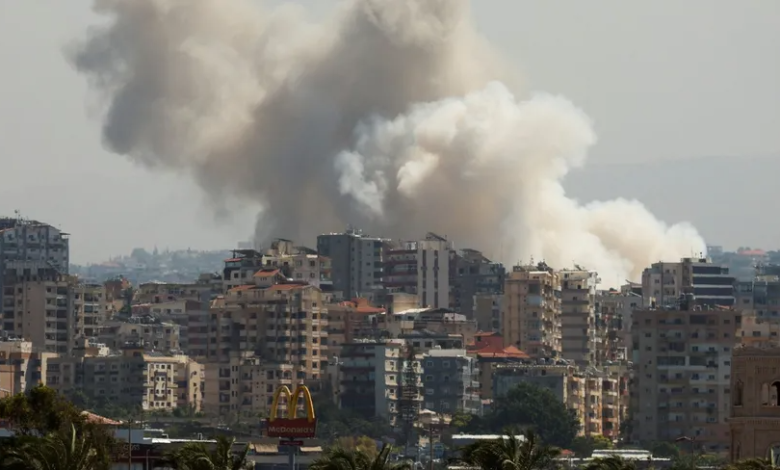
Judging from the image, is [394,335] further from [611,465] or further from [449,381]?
[611,465]

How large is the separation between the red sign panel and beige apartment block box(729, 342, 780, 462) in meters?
17.4

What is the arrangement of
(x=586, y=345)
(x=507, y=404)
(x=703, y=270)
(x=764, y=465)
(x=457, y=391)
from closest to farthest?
(x=764, y=465) → (x=507, y=404) → (x=457, y=391) → (x=586, y=345) → (x=703, y=270)

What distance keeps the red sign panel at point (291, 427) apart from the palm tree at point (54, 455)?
17.2 m

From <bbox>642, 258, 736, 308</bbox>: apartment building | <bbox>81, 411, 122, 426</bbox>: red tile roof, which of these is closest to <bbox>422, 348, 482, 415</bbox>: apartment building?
<bbox>642, 258, 736, 308</bbox>: apartment building

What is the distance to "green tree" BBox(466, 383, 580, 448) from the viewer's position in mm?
127250

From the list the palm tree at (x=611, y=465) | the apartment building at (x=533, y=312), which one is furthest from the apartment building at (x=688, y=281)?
the palm tree at (x=611, y=465)

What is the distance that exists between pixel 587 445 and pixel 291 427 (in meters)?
54.4

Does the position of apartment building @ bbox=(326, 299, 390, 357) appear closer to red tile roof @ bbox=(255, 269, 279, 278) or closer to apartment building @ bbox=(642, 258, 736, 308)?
red tile roof @ bbox=(255, 269, 279, 278)

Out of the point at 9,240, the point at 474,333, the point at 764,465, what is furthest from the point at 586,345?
the point at 764,465

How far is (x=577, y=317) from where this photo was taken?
159250 mm

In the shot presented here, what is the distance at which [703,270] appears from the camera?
17650 cm

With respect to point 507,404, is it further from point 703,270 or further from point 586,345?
point 703,270

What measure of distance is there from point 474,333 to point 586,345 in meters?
5.97

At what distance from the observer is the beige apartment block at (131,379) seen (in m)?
146
